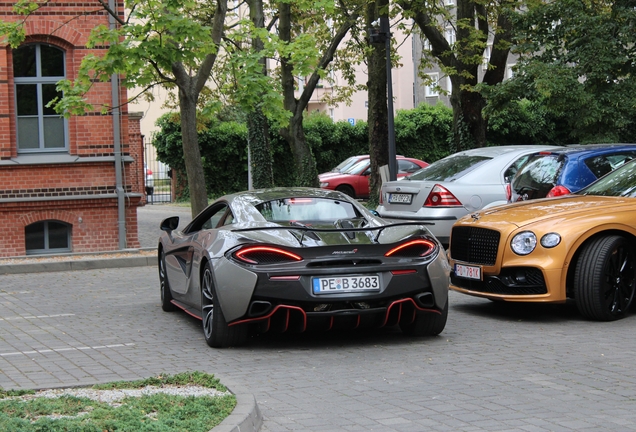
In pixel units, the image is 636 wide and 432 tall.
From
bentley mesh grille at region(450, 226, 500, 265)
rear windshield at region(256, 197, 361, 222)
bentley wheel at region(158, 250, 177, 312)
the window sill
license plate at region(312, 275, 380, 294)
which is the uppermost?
the window sill

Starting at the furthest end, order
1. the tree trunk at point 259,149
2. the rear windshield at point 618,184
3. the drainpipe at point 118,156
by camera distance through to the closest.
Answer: the tree trunk at point 259,149, the drainpipe at point 118,156, the rear windshield at point 618,184

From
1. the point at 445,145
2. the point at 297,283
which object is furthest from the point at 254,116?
the point at 297,283

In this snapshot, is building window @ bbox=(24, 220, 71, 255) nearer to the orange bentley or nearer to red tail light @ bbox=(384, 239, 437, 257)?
the orange bentley

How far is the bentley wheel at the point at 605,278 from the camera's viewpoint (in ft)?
28.5

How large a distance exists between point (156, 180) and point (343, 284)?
3176 centimetres

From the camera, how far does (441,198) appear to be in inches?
532

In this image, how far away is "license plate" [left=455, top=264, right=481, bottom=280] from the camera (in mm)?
9250

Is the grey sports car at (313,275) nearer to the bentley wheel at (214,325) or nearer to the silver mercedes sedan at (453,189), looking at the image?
the bentley wheel at (214,325)

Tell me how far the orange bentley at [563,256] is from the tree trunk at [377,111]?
13408 millimetres

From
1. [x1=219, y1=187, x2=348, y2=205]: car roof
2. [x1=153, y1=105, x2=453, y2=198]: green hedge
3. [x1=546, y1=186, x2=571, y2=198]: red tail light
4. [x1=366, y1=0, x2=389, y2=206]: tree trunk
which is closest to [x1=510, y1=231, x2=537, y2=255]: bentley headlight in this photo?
[x1=219, y1=187, x2=348, y2=205]: car roof

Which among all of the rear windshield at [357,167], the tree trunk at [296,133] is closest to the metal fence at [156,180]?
the rear windshield at [357,167]

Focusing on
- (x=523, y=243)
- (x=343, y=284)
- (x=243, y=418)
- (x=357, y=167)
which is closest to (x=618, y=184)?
(x=523, y=243)

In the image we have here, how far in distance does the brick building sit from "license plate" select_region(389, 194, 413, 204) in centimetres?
572

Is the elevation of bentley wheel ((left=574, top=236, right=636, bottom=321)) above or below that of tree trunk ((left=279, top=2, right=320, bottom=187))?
below
